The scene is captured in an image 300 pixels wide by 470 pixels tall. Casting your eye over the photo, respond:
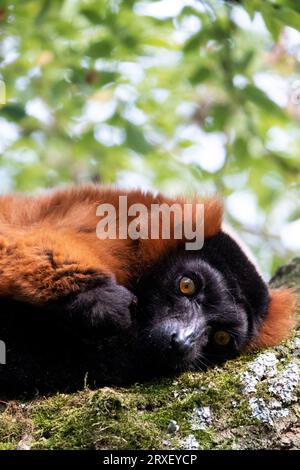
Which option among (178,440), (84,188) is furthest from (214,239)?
(178,440)

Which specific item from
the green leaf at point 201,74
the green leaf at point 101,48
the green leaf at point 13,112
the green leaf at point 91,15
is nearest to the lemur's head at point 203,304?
the green leaf at point 201,74

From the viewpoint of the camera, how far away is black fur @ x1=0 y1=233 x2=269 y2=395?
158 inches

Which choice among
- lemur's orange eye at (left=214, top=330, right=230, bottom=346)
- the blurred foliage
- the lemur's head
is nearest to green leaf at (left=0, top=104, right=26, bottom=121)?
the blurred foliage

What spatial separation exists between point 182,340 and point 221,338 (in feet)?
1.69

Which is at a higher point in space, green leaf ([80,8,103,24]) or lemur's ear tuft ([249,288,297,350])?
green leaf ([80,8,103,24])

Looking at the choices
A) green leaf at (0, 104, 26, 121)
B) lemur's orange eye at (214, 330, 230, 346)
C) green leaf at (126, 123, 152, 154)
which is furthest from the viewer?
green leaf at (126, 123, 152, 154)

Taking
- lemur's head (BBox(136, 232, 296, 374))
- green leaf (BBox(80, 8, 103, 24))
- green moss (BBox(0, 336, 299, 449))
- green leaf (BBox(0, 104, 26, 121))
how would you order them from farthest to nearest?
1. green leaf (BBox(0, 104, 26, 121))
2. green leaf (BBox(80, 8, 103, 24))
3. lemur's head (BBox(136, 232, 296, 374))
4. green moss (BBox(0, 336, 299, 449))

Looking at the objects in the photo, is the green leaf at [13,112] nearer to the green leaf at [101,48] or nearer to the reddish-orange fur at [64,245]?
the green leaf at [101,48]

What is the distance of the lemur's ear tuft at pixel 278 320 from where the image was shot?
4625 mm

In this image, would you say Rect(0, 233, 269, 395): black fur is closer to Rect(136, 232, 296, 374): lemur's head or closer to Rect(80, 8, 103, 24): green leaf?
Rect(136, 232, 296, 374): lemur's head

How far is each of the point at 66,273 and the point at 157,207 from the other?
1236 mm

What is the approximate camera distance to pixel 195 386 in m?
3.95

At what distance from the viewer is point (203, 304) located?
4.86m
